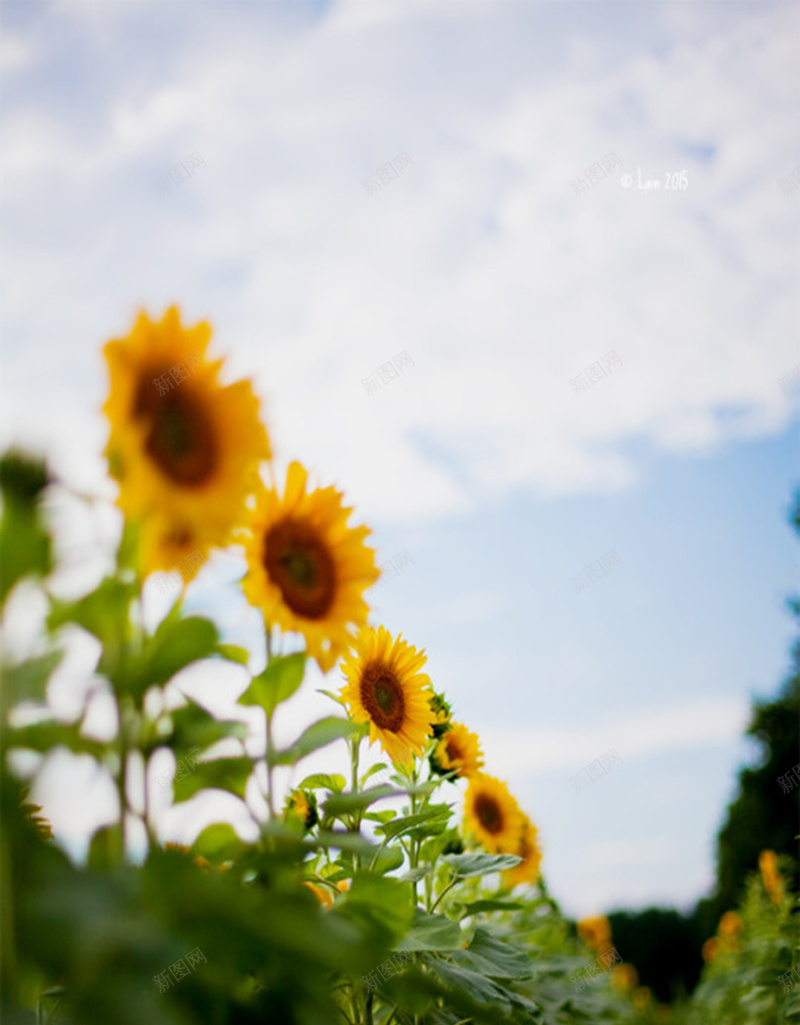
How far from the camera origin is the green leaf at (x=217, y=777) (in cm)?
92

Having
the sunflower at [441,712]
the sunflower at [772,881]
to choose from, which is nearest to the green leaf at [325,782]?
the sunflower at [441,712]

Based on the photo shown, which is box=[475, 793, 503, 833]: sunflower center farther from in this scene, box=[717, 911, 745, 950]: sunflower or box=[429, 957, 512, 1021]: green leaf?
box=[717, 911, 745, 950]: sunflower

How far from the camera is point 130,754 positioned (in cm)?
82

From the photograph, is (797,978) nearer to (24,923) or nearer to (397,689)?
(397,689)

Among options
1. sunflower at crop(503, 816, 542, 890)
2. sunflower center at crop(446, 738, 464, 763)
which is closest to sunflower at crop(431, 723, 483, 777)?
sunflower center at crop(446, 738, 464, 763)

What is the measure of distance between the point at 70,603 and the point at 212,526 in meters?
0.16

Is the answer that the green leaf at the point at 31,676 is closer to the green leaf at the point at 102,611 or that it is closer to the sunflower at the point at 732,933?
the green leaf at the point at 102,611

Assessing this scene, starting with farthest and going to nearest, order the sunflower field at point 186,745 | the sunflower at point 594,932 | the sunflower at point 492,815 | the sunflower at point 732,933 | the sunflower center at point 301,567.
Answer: the sunflower at point 594,932 < the sunflower at point 732,933 < the sunflower at point 492,815 < the sunflower center at point 301,567 < the sunflower field at point 186,745

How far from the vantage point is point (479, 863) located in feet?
5.88

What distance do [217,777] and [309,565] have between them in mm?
263

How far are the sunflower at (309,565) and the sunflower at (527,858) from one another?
1.97 metres

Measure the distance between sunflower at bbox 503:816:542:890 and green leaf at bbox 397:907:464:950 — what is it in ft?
4.97

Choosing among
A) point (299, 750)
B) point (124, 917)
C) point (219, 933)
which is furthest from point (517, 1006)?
point (124, 917)

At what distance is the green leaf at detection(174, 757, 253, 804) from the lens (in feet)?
3.01
